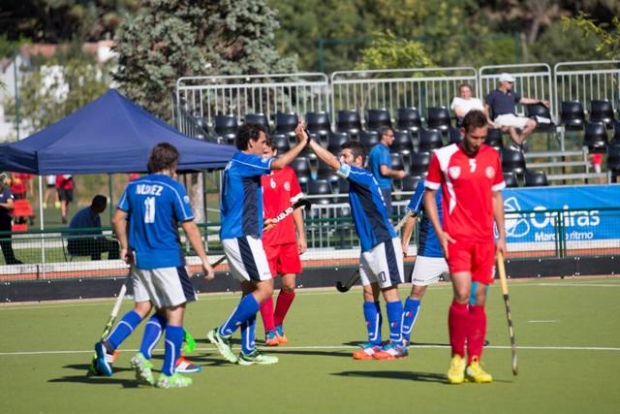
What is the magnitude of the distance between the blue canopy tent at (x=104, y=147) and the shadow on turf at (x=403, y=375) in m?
10.0

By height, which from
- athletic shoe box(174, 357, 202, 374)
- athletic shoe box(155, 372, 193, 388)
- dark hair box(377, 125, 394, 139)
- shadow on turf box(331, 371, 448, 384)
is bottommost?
shadow on turf box(331, 371, 448, 384)

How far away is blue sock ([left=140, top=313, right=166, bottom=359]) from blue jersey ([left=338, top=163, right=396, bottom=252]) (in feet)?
7.21

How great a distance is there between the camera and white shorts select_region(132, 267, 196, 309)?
35.2 ft

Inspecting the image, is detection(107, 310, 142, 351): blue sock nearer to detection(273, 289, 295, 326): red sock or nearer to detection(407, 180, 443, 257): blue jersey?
detection(407, 180, 443, 257): blue jersey

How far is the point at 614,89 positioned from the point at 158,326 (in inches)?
761

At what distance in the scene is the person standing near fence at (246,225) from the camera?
11945mm

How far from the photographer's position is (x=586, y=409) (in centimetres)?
950

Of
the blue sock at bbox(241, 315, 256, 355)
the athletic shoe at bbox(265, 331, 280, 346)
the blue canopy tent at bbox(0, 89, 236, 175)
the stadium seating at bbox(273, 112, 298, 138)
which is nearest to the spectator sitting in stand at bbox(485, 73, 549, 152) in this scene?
the stadium seating at bbox(273, 112, 298, 138)

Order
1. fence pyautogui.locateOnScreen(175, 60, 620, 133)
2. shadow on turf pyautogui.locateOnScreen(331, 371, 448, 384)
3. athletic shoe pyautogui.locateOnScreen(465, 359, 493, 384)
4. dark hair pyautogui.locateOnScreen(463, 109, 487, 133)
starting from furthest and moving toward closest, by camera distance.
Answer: fence pyautogui.locateOnScreen(175, 60, 620, 133) < shadow on turf pyautogui.locateOnScreen(331, 371, 448, 384) < athletic shoe pyautogui.locateOnScreen(465, 359, 493, 384) < dark hair pyautogui.locateOnScreen(463, 109, 487, 133)

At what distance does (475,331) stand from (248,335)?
2460mm

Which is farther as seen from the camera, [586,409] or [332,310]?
[332,310]

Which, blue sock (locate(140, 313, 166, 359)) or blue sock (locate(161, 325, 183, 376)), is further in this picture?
blue sock (locate(140, 313, 166, 359))

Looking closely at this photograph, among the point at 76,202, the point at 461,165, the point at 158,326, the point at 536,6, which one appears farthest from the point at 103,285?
the point at 536,6

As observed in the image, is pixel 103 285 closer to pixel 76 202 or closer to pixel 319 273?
pixel 319 273
